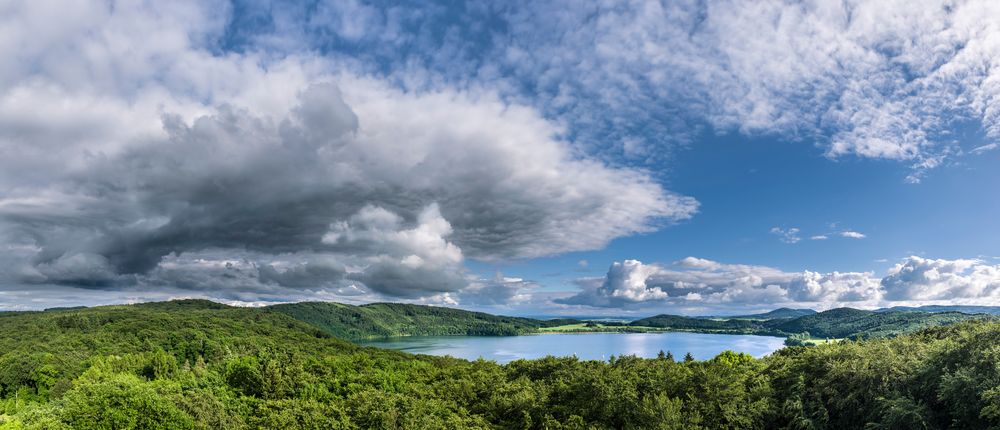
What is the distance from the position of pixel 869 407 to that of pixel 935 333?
29.3 meters

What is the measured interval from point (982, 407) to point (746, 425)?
13.7 meters

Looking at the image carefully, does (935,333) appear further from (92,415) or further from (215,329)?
(215,329)

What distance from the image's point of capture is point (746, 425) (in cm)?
3678

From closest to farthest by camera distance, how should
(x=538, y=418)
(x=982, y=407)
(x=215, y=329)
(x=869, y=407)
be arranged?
1. (x=982, y=407)
2. (x=869, y=407)
3. (x=538, y=418)
4. (x=215, y=329)

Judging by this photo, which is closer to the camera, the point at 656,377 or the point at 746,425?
the point at 746,425

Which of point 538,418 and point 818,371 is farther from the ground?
point 818,371

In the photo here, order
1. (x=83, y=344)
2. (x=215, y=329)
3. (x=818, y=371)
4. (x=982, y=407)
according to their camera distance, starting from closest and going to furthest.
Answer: (x=982, y=407) < (x=818, y=371) < (x=83, y=344) < (x=215, y=329)

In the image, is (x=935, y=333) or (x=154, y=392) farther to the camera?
(x=935, y=333)

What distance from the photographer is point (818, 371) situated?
136ft

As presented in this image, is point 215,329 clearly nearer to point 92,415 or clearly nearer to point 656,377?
point 92,415

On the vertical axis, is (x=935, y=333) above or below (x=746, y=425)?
above

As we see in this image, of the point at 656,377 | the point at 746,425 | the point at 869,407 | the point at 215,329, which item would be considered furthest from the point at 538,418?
the point at 215,329

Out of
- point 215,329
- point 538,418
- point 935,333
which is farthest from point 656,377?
point 215,329

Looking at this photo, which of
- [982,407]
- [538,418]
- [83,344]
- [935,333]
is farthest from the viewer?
[83,344]
